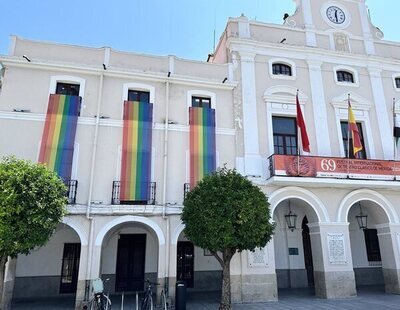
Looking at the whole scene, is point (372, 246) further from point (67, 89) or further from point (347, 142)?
point (67, 89)

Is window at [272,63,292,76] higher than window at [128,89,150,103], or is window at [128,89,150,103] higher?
window at [272,63,292,76]

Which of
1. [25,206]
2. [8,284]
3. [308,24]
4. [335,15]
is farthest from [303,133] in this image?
[8,284]

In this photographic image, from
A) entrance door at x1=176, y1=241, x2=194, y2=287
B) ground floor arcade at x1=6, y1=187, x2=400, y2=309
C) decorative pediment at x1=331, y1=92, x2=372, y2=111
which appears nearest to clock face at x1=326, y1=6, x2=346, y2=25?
decorative pediment at x1=331, y1=92, x2=372, y2=111

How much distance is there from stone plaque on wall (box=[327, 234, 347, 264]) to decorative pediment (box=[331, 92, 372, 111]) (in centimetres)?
625

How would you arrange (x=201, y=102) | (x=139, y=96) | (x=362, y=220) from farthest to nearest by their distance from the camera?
(x=362, y=220), (x=201, y=102), (x=139, y=96)

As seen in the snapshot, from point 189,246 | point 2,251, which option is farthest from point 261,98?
point 2,251

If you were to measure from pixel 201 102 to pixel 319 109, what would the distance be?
223 inches

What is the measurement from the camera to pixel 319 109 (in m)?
15.5

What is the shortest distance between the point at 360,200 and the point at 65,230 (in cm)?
1310

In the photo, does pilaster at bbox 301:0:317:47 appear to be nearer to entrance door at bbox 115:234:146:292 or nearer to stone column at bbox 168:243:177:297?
stone column at bbox 168:243:177:297

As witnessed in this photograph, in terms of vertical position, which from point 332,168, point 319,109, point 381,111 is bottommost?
point 332,168

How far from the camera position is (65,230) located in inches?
566

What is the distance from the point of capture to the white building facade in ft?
41.1

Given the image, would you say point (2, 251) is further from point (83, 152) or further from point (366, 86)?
point (366, 86)
